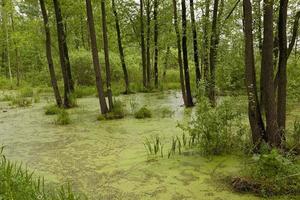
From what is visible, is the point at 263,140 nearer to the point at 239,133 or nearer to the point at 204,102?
the point at 239,133

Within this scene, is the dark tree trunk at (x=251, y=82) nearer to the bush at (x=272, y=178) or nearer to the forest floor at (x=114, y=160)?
the forest floor at (x=114, y=160)

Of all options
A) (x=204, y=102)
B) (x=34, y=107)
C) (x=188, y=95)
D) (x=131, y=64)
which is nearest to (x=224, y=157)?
(x=204, y=102)

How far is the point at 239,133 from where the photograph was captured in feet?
17.1

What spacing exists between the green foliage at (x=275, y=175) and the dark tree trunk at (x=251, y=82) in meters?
0.81

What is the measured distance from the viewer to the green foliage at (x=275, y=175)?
12.2 feet

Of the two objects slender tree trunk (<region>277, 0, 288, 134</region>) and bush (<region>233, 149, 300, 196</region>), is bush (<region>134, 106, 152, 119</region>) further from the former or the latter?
bush (<region>233, 149, 300, 196</region>)

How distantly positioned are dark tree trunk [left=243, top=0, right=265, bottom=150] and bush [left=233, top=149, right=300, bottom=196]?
0.81 metres

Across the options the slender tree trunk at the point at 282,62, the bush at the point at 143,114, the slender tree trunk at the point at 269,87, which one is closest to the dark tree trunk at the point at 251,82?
the slender tree trunk at the point at 269,87

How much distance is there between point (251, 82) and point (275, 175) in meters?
1.36

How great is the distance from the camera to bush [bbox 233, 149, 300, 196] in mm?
3715

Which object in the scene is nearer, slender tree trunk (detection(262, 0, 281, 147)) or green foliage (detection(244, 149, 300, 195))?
green foliage (detection(244, 149, 300, 195))

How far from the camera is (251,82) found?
4.73 meters

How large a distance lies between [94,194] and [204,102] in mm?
2120

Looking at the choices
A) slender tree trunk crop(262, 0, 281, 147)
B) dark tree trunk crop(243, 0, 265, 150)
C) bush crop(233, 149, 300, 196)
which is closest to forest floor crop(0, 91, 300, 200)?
bush crop(233, 149, 300, 196)
